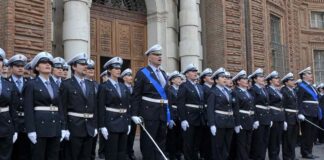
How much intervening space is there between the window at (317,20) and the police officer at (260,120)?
1413cm

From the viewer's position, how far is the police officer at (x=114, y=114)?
6.60 meters

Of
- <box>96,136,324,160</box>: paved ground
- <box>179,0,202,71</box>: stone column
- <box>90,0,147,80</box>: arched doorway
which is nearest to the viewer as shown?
<box>96,136,324,160</box>: paved ground

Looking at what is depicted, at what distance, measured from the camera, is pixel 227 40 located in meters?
13.9

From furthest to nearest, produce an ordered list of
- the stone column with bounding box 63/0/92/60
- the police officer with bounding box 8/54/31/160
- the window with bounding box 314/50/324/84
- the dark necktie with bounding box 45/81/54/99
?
the window with bounding box 314/50/324/84
the stone column with bounding box 63/0/92/60
the police officer with bounding box 8/54/31/160
the dark necktie with bounding box 45/81/54/99

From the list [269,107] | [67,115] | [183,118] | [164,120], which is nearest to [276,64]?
[269,107]

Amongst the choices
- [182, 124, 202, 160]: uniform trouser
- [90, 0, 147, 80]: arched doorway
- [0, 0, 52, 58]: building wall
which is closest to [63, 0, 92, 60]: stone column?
[0, 0, 52, 58]: building wall

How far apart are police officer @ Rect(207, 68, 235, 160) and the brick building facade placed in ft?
13.2

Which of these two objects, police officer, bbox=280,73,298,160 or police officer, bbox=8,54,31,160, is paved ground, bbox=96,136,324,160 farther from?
police officer, bbox=8,54,31,160

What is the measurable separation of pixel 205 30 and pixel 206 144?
6.26 metres

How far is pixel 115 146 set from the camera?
6602 millimetres

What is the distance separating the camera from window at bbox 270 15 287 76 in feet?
56.3

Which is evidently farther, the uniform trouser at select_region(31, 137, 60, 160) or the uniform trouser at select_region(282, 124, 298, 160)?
the uniform trouser at select_region(282, 124, 298, 160)

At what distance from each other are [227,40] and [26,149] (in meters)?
8.84

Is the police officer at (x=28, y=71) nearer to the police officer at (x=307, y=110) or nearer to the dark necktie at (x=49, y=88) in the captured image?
the dark necktie at (x=49, y=88)
